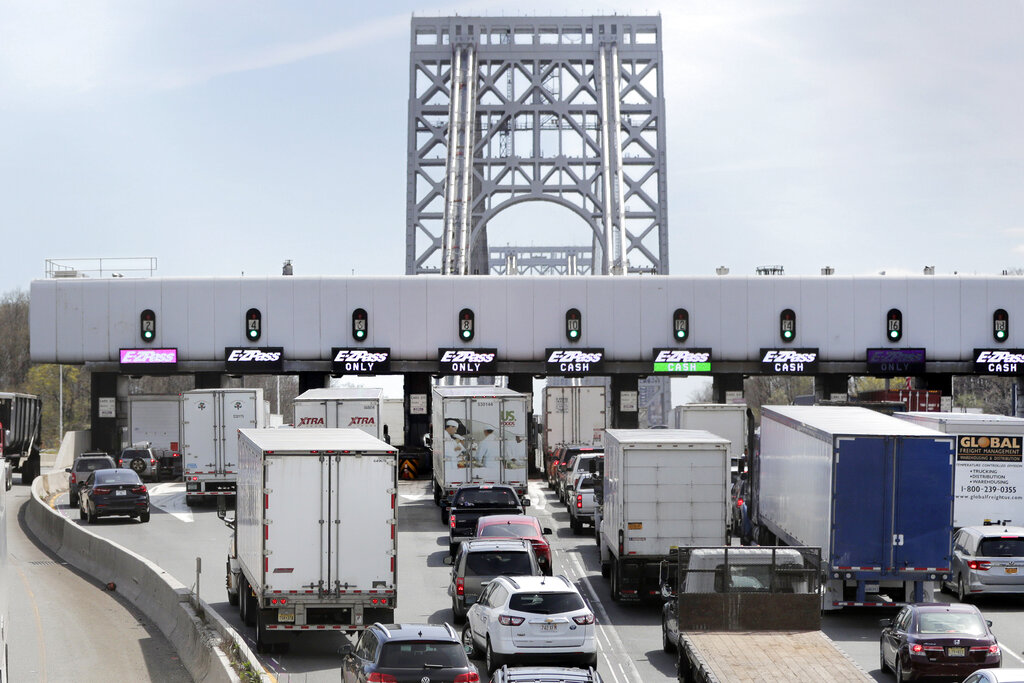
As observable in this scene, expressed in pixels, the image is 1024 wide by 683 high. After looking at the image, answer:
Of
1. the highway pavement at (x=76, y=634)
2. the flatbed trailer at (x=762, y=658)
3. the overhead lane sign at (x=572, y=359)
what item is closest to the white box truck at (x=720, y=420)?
the overhead lane sign at (x=572, y=359)

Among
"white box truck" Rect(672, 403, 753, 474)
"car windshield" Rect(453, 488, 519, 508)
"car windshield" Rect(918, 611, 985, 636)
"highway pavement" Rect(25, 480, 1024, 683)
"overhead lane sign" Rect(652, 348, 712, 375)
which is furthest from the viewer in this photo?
"overhead lane sign" Rect(652, 348, 712, 375)

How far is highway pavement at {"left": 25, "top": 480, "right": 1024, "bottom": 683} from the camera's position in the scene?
909 inches

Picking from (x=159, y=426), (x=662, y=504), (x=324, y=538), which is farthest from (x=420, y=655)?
(x=159, y=426)

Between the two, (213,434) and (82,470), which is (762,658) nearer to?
(213,434)

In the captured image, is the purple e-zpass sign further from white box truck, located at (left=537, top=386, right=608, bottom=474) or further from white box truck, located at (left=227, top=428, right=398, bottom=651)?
white box truck, located at (left=227, top=428, right=398, bottom=651)

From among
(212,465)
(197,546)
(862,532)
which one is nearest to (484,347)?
(212,465)

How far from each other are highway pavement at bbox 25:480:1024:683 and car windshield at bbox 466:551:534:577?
5.14 feet

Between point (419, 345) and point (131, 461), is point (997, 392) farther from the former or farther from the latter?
point (131, 461)

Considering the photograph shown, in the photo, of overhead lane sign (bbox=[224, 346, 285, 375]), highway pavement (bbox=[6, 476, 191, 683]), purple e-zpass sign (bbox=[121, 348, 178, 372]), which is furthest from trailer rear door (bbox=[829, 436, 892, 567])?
purple e-zpass sign (bbox=[121, 348, 178, 372])

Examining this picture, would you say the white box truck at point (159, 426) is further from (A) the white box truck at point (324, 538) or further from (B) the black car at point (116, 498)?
(A) the white box truck at point (324, 538)

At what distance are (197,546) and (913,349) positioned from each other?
121 feet

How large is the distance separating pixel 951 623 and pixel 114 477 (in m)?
30.8

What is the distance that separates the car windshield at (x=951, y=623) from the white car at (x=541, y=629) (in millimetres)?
4807

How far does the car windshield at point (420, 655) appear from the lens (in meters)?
17.6
